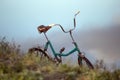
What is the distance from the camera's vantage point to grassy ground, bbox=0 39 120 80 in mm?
10240

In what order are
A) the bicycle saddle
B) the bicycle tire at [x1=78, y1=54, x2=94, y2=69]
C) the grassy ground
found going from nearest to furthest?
the grassy ground, the bicycle tire at [x1=78, y1=54, x2=94, y2=69], the bicycle saddle

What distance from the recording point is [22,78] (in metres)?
10.1

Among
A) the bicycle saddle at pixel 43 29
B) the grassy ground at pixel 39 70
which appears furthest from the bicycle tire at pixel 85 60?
the bicycle saddle at pixel 43 29

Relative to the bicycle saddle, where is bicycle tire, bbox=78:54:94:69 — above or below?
below

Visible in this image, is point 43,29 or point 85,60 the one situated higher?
point 43,29

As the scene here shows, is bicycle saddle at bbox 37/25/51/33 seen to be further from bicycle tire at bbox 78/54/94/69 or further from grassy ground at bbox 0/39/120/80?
bicycle tire at bbox 78/54/94/69

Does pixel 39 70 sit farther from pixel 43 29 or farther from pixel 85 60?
pixel 43 29

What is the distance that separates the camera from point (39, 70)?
1129cm

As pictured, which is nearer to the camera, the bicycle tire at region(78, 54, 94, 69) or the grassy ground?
the grassy ground

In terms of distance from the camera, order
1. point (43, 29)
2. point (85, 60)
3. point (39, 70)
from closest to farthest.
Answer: point (39, 70), point (85, 60), point (43, 29)

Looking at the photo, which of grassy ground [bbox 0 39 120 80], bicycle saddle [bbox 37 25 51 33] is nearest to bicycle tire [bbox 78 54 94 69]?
grassy ground [bbox 0 39 120 80]

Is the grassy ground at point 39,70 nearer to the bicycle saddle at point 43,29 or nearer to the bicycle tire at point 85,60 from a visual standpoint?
the bicycle tire at point 85,60

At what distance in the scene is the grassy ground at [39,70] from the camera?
10240mm

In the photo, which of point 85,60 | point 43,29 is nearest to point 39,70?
point 85,60
